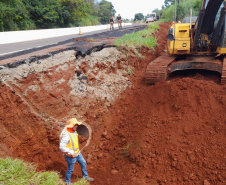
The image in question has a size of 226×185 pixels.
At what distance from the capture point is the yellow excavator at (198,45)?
627 cm

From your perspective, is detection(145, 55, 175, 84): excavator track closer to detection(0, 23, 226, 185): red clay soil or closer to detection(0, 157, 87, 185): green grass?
detection(0, 23, 226, 185): red clay soil

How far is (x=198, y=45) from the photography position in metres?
6.93

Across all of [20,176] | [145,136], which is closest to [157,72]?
[145,136]

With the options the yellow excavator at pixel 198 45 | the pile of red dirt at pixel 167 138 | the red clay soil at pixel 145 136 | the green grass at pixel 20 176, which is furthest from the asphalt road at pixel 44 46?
the green grass at pixel 20 176

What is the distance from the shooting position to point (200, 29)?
6.70m

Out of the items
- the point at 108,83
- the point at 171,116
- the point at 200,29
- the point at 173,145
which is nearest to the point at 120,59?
the point at 108,83

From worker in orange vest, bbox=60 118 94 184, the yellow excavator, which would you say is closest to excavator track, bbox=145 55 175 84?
the yellow excavator

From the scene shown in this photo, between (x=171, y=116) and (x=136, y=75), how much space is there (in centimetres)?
305

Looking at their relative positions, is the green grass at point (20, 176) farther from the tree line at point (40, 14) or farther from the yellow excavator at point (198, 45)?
the tree line at point (40, 14)

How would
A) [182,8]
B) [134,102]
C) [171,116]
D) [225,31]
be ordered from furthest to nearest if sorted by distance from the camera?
[182,8], [134,102], [225,31], [171,116]

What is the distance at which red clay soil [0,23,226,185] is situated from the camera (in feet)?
14.5

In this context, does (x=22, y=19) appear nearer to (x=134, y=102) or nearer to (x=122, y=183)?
(x=134, y=102)

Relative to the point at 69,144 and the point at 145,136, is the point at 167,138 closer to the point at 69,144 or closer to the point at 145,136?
the point at 145,136

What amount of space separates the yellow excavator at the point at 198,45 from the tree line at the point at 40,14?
63.1 feet
